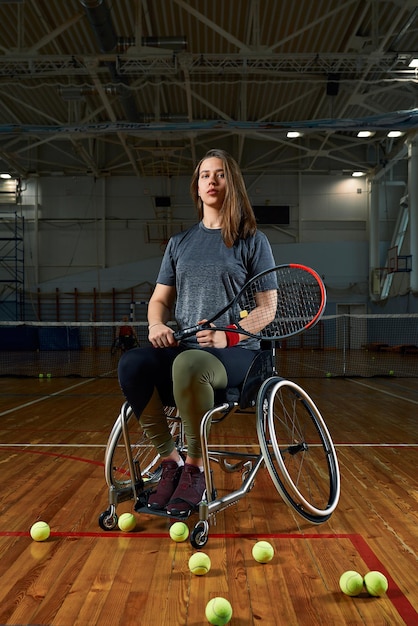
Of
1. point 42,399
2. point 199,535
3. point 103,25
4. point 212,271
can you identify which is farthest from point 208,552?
point 103,25

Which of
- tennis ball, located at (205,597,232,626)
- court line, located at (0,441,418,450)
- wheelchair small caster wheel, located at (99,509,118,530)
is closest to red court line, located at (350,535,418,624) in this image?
tennis ball, located at (205,597,232,626)

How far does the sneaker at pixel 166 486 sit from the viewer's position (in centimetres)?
216

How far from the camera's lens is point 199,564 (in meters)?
1.83

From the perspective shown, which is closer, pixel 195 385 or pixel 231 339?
pixel 195 385

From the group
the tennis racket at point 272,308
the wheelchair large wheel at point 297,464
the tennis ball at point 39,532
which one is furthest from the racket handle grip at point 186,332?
the tennis ball at point 39,532

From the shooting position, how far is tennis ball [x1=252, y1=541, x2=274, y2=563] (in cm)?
193

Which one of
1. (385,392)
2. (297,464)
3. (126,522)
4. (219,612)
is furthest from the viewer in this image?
(385,392)

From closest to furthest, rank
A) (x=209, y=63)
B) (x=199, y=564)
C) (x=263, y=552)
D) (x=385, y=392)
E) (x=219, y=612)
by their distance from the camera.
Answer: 1. (x=219, y=612)
2. (x=199, y=564)
3. (x=263, y=552)
4. (x=385, y=392)
5. (x=209, y=63)

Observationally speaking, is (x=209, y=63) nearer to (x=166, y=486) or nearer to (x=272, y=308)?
(x=272, y=308)

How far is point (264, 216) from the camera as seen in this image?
19.4 m

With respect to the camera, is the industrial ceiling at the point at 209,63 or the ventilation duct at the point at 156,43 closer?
the industrial ceiling at the point at 209,63

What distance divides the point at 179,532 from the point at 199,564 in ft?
1.03

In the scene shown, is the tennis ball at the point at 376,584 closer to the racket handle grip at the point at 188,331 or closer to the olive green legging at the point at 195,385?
the olive green legging at the point at 195,385

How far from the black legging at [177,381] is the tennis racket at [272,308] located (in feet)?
0.34
